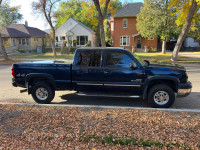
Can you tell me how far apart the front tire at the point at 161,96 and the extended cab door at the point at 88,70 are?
5.27ft

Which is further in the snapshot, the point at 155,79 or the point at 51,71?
the point at 51,71

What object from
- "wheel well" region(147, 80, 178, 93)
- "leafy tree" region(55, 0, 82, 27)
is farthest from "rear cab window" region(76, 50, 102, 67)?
"leafy tree" region(55, 0, 82, 27)

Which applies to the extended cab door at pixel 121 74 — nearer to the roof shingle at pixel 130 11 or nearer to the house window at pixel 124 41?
the roof shingle at pixel 130 11

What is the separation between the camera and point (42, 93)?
6102mm

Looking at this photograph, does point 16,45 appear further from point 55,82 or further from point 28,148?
point 28,148

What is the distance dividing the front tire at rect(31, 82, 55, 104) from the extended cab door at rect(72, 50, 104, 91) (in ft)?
2.90

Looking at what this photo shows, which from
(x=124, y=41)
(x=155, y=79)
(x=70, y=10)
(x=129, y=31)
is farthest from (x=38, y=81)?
(x=70, y=10)

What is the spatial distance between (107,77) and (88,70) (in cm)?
64

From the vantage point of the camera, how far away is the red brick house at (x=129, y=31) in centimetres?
3064

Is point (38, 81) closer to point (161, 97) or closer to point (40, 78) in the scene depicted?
point (40, 78)

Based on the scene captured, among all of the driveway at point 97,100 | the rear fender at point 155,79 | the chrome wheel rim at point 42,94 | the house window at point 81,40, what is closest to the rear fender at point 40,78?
the chrome wheel rim at point 42,94

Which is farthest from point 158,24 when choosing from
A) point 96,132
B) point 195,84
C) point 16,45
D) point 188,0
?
point 16,45

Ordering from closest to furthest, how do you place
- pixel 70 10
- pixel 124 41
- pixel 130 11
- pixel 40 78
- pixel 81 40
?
pixel 40 78 < pixel 130 11 < pixel 124 41 < pixel 81 40 < pixel 70 10

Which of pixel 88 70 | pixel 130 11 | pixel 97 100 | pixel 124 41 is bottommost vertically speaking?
pixel 97 100
